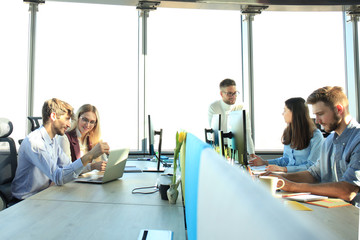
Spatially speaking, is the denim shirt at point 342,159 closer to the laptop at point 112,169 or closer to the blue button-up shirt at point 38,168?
the laptop at point 112,169

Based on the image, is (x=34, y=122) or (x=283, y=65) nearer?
(x=34, y=122)

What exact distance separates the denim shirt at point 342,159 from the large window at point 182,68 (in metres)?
2.64

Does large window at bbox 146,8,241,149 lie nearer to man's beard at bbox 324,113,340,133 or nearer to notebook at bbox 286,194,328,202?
man's beard at bbox 324,113,340,133

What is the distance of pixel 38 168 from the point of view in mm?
2109

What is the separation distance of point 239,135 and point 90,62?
10.9ft

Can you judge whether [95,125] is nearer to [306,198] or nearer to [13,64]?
[306,198]

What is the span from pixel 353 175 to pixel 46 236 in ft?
5.46

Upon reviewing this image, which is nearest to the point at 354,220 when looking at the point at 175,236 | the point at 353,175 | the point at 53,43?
the point at 353,175

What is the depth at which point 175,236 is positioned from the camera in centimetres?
106

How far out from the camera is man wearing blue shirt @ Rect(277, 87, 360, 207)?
5.43 feet

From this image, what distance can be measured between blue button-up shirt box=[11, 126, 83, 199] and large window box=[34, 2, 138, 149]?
2275 millimetres

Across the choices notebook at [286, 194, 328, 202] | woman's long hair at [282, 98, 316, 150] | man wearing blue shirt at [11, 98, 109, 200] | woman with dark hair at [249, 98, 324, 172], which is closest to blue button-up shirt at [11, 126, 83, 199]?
man wearing blue shirt at [11, 98, 109, 200]

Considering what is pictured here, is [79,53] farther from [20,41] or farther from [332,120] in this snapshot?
[332,120]

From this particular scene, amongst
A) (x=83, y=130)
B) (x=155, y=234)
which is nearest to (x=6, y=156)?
(x=83, y=130)
